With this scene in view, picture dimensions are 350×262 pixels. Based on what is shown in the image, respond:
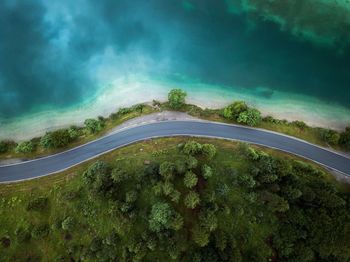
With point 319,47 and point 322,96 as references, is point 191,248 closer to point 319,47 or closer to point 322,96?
point 322,96

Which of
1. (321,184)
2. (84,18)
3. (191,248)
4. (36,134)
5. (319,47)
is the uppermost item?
(84,18)

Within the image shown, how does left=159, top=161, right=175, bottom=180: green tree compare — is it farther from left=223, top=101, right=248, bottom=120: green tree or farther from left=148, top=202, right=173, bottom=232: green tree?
left=223, top=101, right=248, bottom=120: green tree

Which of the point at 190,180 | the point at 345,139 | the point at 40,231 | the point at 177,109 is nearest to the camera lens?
the point at 190,180

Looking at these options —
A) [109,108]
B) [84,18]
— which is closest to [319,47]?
[109,108]

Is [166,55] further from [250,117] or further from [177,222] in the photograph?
[177,222]

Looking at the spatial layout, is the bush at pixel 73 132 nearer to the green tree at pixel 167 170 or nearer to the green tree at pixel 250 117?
the green tree at pixel 167 170

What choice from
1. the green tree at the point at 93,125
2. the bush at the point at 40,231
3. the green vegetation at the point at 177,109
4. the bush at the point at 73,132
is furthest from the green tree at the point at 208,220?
the bush at the point at 73,132

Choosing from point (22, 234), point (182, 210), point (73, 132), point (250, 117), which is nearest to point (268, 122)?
point (250, 117)
